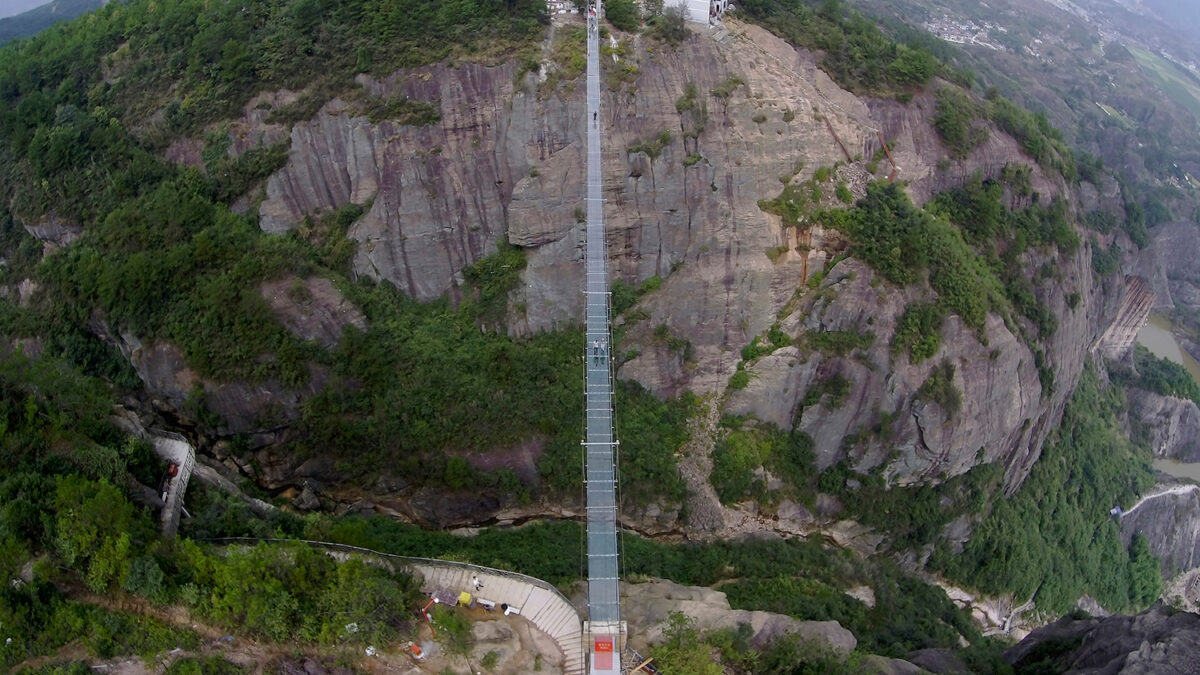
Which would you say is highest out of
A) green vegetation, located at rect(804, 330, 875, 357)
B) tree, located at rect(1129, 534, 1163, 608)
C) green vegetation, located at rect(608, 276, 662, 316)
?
green vegetation, located at rect(608, 276, 662, 316)

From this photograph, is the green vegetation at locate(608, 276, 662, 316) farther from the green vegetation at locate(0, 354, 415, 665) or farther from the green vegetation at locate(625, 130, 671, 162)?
the green vegetation at locate(0, 354, 415, 665)

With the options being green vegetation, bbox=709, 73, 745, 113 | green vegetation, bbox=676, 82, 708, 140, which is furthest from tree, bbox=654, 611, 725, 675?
green vegetation, bbox=709, 73, 745, 113

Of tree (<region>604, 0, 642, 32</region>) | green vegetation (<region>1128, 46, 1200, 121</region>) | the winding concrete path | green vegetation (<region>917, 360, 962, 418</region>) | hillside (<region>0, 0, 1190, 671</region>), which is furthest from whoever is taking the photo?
green vegetation (<region>1128, 46, 1200, 121</region>)

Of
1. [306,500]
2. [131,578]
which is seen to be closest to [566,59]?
[306,500]

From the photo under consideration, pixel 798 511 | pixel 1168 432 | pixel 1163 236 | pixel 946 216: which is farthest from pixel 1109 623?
pixel 1163 236

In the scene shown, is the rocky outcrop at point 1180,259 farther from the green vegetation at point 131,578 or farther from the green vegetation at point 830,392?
the green vegetation at point 131,578

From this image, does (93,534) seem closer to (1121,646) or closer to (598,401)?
(598,401)

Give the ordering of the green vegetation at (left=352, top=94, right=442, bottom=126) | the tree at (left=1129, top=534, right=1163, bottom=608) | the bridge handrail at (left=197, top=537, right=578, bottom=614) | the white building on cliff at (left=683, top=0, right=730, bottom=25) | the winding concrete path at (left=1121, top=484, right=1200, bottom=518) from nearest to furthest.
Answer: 1. the bridge handrail at (left=197, top=537, right=578, bottom=614)
2. the green vegetation at (left=352, top=94, right=442, bottom=126)
3. the white building on cliff at (left=683, top=0, right=730, bottom=25)
4. the tree at (left=1129, top=534, right=1163, bottom=608)
5. the winding concrete path at (left=1121, top=484, right=1200, bottom=518)
